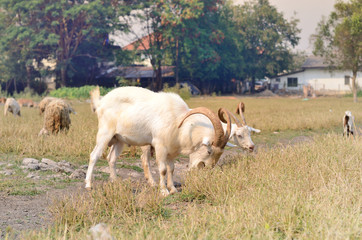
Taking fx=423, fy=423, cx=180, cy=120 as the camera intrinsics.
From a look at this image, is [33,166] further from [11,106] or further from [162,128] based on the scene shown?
[11,106]

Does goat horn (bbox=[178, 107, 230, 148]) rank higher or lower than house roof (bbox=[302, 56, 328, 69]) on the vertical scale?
lower

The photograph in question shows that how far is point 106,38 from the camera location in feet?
134

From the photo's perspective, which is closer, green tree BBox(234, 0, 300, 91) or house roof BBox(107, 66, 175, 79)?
house roof BBox(107, 66, 175, 79)

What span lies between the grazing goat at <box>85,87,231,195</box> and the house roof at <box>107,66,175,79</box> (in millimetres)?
37908

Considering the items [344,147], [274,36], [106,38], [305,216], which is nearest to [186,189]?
[305,216]

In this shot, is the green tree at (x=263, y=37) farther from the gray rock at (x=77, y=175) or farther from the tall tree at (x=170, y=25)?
the gray rock at (x=77, y=175)

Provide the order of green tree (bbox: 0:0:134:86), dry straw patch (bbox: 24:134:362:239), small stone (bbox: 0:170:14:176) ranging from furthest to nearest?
green tree (bbox: 0:0:134:86) < small stone (bbox: 0:170:14:176) < dry straw patch (bbox: 24:134:362:239)

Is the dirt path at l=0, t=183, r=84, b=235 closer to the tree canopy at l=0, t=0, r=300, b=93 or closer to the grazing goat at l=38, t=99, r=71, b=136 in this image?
the grazing goat at l=38, t=99, r=71, b=136

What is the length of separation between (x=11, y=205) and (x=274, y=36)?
49.6m

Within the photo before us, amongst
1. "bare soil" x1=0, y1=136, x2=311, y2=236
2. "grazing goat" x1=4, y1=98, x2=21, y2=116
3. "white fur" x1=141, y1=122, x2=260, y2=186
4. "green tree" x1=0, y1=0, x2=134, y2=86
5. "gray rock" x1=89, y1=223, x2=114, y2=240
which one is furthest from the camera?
"green tree" x1=0, y1=0, x2=134, y2=86

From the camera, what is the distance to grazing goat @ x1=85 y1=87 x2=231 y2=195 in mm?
6809

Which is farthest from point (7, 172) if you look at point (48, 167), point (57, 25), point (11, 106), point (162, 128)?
point (57, 25)

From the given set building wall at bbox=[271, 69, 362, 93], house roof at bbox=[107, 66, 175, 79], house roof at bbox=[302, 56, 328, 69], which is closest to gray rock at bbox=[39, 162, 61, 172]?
house roof at bbox=[107, 66, 175, 79]

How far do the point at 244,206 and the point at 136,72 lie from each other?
4375 cm
